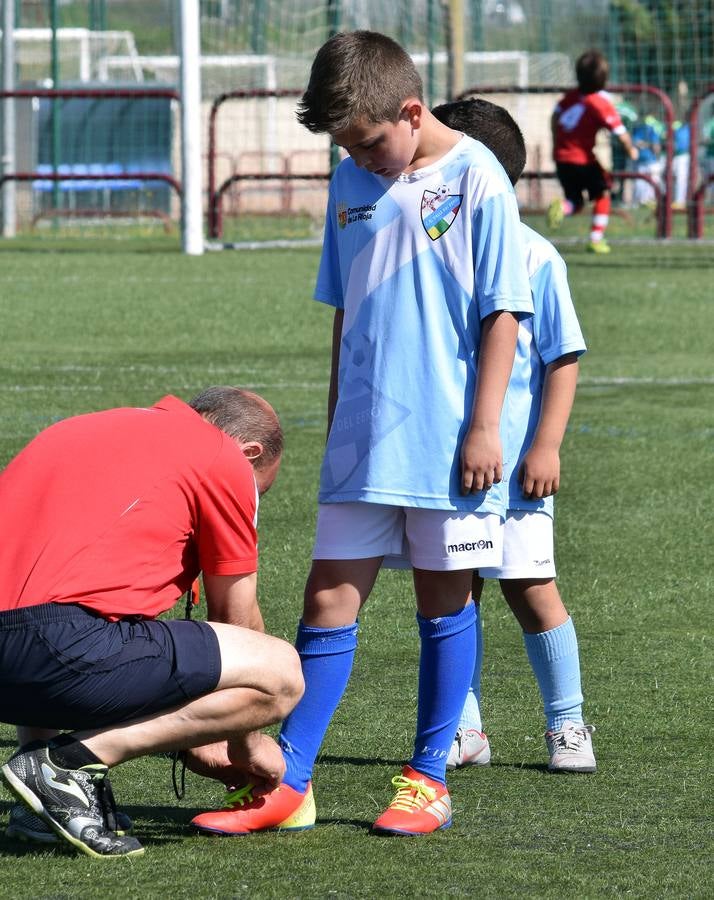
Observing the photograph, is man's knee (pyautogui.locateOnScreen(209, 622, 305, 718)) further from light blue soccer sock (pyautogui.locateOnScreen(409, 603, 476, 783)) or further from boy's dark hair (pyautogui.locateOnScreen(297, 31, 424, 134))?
boy's dark hair (pyautogui.locateOnScreen(297, 31, 424, 134))

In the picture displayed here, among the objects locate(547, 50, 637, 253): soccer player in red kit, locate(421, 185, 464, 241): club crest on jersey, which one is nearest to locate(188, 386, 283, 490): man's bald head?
locate(421, 185, 464, 241): club crest on jersey

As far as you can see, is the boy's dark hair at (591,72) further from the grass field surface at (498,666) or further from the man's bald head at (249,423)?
the man's bald head at (249,423)

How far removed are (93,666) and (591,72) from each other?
1485 cm

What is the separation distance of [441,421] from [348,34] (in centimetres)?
77

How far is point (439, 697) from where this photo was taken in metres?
3.59

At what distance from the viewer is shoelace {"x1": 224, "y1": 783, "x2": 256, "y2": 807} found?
349 centimetres

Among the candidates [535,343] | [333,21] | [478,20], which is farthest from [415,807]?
[478,20]

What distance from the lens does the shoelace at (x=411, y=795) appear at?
11.4 ft

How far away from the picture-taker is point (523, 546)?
3.89 metres

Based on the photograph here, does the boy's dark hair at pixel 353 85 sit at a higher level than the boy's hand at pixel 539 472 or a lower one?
higher

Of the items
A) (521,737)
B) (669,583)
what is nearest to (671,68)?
(669,583)

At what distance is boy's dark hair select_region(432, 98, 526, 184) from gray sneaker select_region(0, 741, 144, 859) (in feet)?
5.46

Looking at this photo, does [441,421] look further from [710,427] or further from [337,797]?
[710,427]

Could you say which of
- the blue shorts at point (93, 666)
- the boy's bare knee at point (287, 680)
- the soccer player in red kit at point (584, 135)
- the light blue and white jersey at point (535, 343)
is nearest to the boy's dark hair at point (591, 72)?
the soccer player in red kit at point (584, 135)
